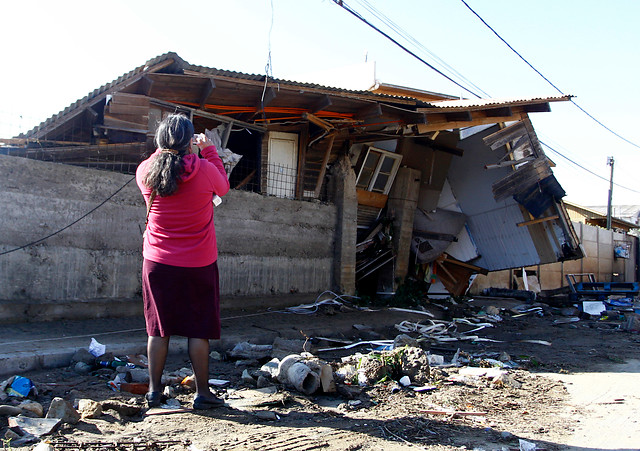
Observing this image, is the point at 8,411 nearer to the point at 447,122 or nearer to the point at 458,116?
the point at 447,122

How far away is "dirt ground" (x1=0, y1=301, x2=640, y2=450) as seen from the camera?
3.07m

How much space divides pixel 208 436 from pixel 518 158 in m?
10.1

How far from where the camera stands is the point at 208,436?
305 centimetres

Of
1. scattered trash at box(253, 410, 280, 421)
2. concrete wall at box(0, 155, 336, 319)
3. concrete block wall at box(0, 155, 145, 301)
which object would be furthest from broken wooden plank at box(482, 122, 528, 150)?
scattered trash at box(253, 410, 280, 421)

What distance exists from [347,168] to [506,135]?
3.61 m

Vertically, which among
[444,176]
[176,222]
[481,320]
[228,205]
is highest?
[444,176]

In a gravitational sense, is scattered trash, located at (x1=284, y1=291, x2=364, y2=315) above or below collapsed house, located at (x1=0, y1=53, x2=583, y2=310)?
below

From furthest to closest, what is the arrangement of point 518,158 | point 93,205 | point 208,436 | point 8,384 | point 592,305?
point 592,305
point 518,158
point 93,205
point 8,384
point 208,436

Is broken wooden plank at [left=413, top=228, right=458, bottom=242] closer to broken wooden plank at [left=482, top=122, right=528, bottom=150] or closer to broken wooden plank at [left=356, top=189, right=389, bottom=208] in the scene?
broken wooden plank at [left=356, top=189, right=389, bottom=208]

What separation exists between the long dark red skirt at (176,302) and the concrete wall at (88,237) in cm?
345

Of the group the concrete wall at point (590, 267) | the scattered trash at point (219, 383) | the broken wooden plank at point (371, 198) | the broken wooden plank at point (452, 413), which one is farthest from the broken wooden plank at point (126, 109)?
the concrete wall at point (590, 267)

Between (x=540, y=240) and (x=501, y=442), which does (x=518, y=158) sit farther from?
(x=501, y=442)

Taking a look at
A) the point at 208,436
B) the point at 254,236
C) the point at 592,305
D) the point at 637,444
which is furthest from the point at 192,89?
the point at 592,305

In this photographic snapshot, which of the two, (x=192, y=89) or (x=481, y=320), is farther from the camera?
(x=481, y=320)
